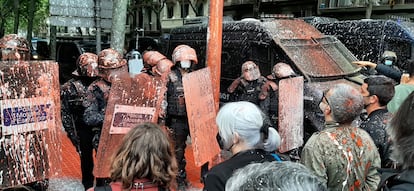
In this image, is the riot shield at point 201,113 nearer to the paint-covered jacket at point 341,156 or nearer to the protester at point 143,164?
the paint-covered jacket at point 341,156

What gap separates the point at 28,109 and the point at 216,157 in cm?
220

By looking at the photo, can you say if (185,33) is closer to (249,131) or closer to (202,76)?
(202,76)

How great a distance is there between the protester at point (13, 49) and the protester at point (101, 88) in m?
0.70

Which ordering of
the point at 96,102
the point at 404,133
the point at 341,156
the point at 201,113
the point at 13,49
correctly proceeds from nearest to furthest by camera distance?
1. the point at 404,133
2. the point at 341,156
3. the point at 13,49
4. the point at 96,102
5. the point at 201,113

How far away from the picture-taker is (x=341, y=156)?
2.65 metres

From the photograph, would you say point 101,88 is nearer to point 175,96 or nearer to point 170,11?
point 175,96

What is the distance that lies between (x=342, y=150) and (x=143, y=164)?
46.0 inches

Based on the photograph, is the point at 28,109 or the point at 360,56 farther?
the point at 360,56

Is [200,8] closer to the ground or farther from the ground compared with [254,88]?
farther from the ground

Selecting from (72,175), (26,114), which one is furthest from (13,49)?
(72,175)

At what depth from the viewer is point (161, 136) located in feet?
7.89

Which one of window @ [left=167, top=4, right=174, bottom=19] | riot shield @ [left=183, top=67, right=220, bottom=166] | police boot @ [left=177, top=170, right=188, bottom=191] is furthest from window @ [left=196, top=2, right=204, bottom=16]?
riot shield @ [left=183, top=67, right=220, bottom=166]

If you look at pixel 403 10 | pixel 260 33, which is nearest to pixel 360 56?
pixel 260 33

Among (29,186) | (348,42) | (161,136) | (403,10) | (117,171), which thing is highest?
(403,10)
